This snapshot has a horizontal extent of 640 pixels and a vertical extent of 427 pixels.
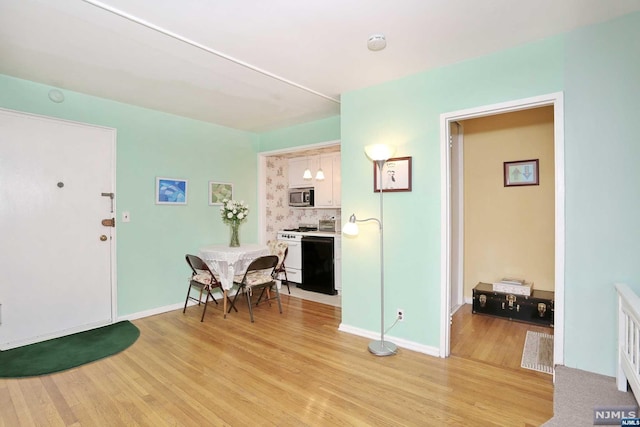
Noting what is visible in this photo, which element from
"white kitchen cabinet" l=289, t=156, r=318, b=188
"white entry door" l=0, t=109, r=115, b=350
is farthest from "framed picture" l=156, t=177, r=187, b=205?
"white kitchen cabinet" l=289, t=156, r=318, b=188

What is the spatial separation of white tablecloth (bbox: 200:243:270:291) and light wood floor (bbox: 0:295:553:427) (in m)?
0.76

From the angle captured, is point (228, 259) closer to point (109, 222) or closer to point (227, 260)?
point (227, 260)

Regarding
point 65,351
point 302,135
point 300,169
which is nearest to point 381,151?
point 302,135

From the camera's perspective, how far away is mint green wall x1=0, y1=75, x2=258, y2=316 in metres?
3.47

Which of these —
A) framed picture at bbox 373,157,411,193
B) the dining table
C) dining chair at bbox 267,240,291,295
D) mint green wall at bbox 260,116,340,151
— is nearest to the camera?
framed picture at bbox 373,157,411,193

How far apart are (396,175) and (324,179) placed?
8.77ft

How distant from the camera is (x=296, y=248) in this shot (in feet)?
18.0

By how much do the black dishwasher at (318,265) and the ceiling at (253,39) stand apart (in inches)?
97.0

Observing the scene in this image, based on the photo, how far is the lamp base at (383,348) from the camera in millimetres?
2873

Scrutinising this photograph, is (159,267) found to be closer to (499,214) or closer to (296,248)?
(296,248)

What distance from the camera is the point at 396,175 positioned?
3047 mm

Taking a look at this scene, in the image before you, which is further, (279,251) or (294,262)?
(294,262)

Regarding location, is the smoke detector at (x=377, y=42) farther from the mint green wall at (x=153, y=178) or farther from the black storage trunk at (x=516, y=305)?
the black storage trunk at (x=516, y=305)

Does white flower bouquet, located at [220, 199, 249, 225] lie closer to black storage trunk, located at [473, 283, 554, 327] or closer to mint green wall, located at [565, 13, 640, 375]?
black storage trunk, located at [473, 283, 554, 327]
